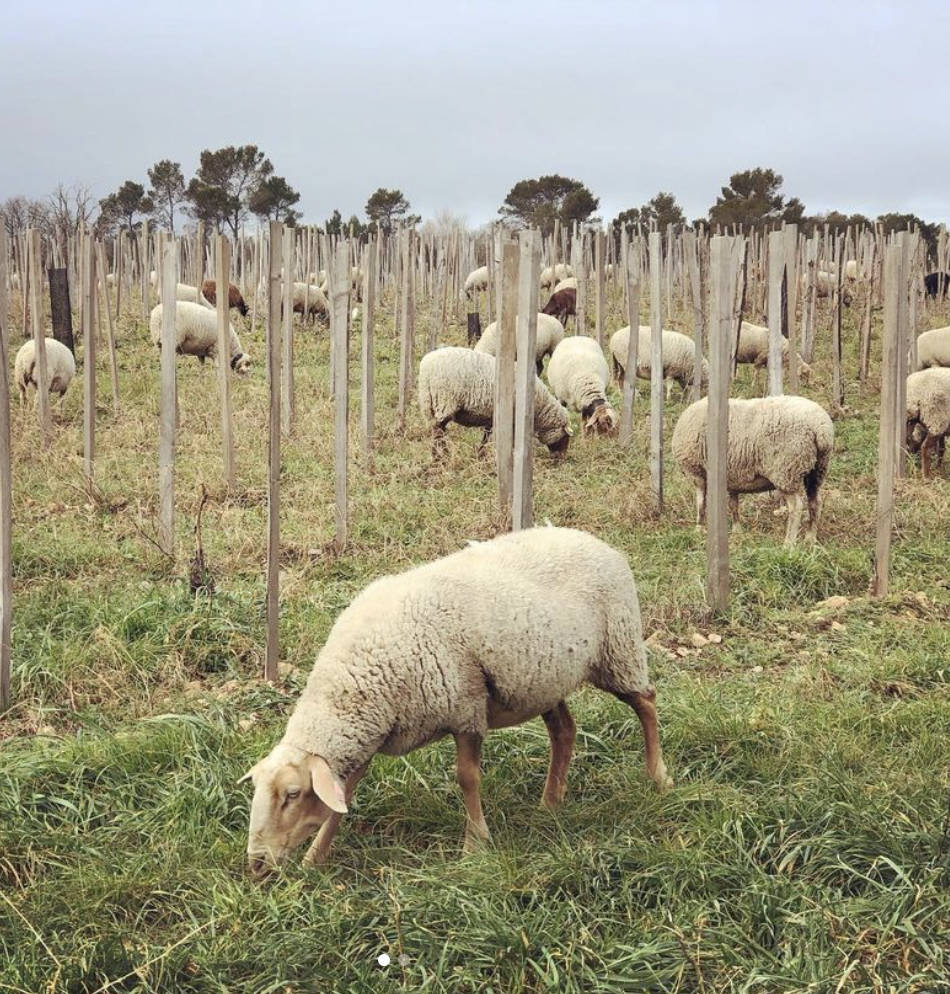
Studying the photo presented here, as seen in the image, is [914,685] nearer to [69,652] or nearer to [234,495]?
[69,652]

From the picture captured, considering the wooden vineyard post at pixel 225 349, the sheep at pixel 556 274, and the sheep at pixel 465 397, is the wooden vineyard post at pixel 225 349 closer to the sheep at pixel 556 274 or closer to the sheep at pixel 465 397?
the sheep at pixel 465 397

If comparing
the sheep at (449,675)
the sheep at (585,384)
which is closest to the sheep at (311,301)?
the sheep at (585,384)

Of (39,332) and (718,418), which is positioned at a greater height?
(39,332)

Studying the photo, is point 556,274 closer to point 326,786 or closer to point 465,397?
point 465,397

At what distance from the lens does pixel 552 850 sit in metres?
3.36

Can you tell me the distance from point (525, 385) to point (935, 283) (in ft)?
76.9

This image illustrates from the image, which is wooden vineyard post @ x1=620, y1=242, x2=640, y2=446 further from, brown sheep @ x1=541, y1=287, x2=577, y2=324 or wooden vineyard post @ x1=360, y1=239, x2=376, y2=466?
brown sheep @ x1=541, y1=287, x2=577, y2=324

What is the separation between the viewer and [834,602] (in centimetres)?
635

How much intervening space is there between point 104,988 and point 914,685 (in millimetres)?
4104

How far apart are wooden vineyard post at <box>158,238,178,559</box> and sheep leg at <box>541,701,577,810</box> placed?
3798 millimetres

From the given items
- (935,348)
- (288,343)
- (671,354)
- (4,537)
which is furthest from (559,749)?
(935,348)

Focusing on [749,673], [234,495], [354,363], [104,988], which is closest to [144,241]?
[354,363]

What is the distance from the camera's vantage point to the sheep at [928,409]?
1026 centimetres

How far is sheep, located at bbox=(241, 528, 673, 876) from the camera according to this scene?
325 cm
